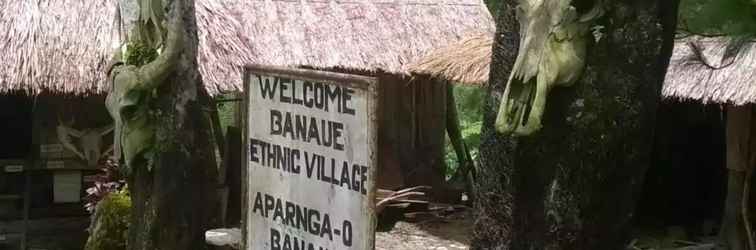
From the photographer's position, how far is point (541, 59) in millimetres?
3504

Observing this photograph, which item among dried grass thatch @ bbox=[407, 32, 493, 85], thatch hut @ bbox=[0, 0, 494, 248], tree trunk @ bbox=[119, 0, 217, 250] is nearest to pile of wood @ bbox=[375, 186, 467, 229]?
thatch hut @ bbox=[0, 0, 494, 248]

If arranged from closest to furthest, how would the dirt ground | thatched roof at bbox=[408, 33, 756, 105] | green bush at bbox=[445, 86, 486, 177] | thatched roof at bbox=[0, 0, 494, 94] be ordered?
thatched roof at bbox=[408, 33, 756, 105] → thatched roof at bbox=[0, 0, 494, 94] → the dirt ground → green bush at bbox=[445, 86, 486, 177]

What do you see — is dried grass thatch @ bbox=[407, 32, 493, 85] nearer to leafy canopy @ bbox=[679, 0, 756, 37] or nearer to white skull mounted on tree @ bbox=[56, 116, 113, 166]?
white skull mounted on tree @ bbox=[56, 116, 113, 166]

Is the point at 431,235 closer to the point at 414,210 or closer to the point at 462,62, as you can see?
the point at 414,210

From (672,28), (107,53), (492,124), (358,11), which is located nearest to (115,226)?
(107,53)

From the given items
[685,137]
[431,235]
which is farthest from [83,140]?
[685,137]

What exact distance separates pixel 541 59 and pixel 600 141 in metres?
0.35

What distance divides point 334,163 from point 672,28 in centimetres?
121

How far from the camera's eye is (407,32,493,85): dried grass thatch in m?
10.4

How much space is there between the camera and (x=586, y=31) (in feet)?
11.6

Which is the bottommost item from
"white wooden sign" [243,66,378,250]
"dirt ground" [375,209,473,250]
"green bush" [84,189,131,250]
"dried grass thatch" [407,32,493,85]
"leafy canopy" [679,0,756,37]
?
"dirt ground" [375,209,473,250]

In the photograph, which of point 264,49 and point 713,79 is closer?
point 713,79

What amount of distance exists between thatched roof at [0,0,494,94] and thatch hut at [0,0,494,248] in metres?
0.01

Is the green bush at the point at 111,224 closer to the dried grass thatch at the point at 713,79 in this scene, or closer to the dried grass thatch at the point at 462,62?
the dried grass thatch at the point at 462,62
